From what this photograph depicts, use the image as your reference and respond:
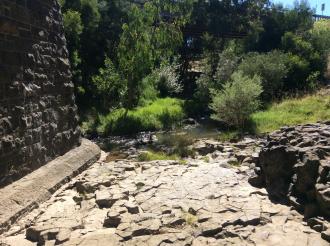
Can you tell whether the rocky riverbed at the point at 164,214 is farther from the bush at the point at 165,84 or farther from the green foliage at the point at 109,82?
the bush at the point at 165,84

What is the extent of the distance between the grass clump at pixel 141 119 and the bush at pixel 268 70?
12.3 ft

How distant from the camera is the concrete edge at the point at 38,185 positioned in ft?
19.9

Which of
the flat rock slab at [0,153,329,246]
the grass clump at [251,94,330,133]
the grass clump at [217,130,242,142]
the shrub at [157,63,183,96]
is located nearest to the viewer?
the flat rock slab at [0,153,329,246]

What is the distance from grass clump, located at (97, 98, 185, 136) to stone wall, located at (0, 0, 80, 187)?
827cm

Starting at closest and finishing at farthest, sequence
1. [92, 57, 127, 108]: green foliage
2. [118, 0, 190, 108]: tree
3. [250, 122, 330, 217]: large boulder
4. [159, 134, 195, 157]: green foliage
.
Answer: [250, 122, 330, 217]: large boulder, [159, 134, 195, 157]: green foliage, [118, 0, 190, 108]: tree, [92, 57, 127, 108]: green foliage

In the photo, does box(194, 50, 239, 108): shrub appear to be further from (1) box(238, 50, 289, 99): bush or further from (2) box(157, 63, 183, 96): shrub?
(2) box(157, 63, 183, 96): shrub

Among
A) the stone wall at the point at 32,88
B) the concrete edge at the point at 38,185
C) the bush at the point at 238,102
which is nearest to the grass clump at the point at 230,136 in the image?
the bush at the point at 238,102

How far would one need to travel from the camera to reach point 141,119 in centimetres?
1834

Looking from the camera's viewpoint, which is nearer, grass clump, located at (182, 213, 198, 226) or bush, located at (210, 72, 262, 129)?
grass clump, located at (182, 213, 198, 226)

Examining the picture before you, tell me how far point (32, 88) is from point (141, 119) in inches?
444

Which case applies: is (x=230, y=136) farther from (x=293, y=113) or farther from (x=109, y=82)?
(x=109, y=82)

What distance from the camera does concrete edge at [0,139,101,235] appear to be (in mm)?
6062

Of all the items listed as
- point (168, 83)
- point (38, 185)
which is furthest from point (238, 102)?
point (38, 185)

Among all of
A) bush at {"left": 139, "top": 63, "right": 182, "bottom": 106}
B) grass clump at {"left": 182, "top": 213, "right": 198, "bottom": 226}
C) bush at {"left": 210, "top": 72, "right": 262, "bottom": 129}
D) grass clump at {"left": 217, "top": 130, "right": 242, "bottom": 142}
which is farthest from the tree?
grass clump at {"left": 182, "top": 213, "right": 198, "bottom": 226}
